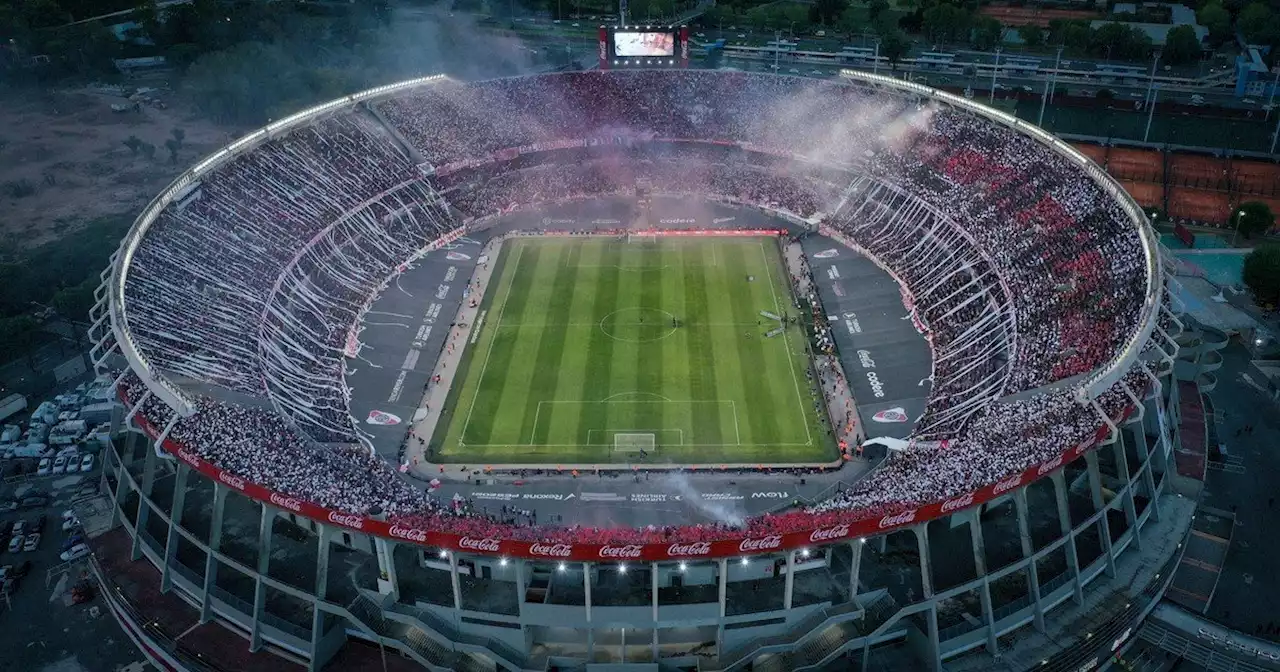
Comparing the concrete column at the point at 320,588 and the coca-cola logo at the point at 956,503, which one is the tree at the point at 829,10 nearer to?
the coca-cola logo at the point at 956,503

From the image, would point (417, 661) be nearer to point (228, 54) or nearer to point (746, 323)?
point (746, 323)

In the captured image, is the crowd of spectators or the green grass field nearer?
the crowd of spectators

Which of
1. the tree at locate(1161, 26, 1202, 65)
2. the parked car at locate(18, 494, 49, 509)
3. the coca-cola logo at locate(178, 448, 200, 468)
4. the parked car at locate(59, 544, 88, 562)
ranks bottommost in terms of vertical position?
the parked car at locate(59, 544, 88, 562)

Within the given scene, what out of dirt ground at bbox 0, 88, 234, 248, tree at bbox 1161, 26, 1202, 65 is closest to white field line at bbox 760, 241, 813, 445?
dirt ground at bbox 0, 88, 234, 248

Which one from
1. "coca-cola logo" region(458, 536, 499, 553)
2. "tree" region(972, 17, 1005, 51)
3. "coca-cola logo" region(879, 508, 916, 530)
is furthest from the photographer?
"tree" region(972, 17, 1005, 51)

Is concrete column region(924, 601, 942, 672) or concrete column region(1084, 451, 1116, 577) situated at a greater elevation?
concrete column region(1084, 451, 1116, 577)

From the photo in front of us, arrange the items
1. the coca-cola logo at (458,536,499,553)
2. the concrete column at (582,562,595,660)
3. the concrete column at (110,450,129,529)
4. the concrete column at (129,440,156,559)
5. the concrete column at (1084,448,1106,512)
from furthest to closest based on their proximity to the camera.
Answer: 1. the concrete column at (110,450,129,529)
2. the concrete column at (129,440,156,559)
3. the concrete column at (1084,448,1106,512)
4. the concrete column at (582,562,595,660)
5. the coca-cola logo at (458,536,499,553)

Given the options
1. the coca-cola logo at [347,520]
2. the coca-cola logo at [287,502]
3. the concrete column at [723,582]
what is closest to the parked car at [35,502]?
the coca-cola logo at [287,502]

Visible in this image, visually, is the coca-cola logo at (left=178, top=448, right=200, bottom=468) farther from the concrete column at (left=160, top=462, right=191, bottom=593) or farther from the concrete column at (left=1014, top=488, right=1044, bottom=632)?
the concrete column at (left=1014, top=488, right=1044, bottom=632)
